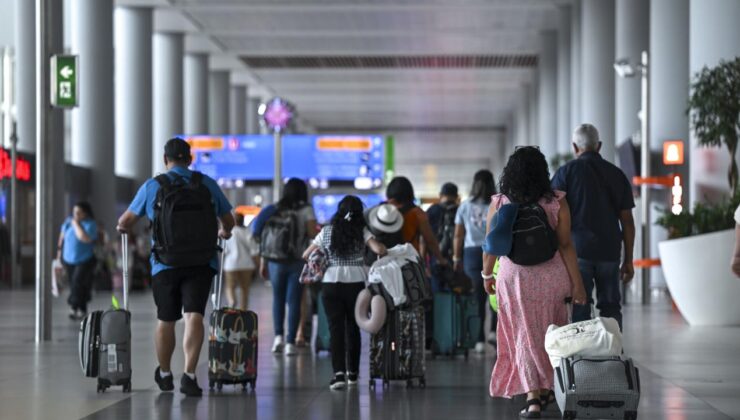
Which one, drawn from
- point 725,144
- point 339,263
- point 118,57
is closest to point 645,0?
point 725,144

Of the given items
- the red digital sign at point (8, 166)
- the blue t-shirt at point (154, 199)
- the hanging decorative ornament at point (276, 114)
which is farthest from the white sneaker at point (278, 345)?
the red digital sign at point (8, 166)

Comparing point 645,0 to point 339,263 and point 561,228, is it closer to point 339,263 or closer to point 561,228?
point 339,263

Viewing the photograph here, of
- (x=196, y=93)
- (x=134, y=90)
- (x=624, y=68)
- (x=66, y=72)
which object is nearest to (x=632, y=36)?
(x=624, y=68)

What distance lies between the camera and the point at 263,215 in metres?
13.1

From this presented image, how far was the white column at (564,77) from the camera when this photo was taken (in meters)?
38.3

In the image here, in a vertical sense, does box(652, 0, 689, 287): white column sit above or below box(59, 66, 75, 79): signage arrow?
above

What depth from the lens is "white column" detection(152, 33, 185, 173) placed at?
43.8m

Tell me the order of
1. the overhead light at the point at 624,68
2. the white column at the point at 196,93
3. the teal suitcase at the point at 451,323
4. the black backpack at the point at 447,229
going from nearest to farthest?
1. the teal suitcase at the point at 451,323
2. the black backpack at the point at 447,229
3. the overhead light at the point at 624,68
4. the white column at the point at 196,93

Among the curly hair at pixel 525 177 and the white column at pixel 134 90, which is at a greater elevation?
the white column at pixel 134 90

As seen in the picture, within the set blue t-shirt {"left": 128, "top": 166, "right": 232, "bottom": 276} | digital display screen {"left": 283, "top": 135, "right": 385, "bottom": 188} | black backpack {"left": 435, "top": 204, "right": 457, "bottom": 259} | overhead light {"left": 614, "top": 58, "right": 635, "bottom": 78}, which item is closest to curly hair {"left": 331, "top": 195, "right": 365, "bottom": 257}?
blue t-shirt {"left": 128, "top": 166, "right": 232, "bottom": 276}

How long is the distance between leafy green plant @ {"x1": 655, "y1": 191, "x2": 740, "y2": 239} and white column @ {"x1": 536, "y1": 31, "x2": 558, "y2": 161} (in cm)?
2428

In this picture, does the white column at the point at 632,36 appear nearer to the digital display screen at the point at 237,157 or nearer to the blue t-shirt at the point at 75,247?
the digital display screen at the point at 237,157

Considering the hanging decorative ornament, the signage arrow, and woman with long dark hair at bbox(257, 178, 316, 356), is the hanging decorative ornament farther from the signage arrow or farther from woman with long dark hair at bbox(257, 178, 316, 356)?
woman with long dark hair at bbox(257, 178, 316, 356)

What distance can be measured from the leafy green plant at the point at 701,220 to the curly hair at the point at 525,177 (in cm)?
920
